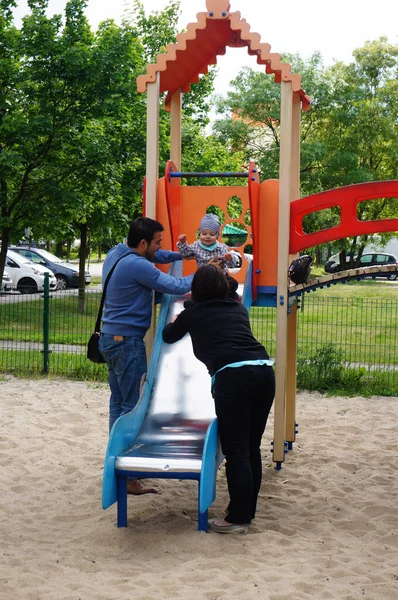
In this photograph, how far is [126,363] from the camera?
5.50 m

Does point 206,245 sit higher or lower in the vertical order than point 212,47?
lower

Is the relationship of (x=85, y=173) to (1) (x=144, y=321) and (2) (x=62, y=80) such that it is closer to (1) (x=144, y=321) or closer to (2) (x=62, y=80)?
(2) (x=62, y=80)

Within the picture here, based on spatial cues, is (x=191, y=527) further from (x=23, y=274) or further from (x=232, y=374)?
(x=23, y=274)

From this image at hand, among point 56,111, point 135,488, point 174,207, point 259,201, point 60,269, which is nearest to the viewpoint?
point 135,488

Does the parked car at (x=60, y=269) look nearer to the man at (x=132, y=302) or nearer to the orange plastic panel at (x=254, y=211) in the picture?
the orange plastic panel at (x=254, y=211)

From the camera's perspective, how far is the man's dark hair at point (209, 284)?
5094 mm

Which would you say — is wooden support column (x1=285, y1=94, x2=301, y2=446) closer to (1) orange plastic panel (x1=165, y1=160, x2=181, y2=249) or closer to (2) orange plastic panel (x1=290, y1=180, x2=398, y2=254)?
(2) orange plastic panel (x1=290, y1=180, x2=398, y2=254)

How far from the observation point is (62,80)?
1611 cm

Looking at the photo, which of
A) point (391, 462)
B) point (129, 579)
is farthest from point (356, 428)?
point (129, 579)

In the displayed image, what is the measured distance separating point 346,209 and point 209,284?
167 centimetres

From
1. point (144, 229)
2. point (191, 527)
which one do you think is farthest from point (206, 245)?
point (191, 527)

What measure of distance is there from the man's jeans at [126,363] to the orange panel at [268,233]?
1613 mm

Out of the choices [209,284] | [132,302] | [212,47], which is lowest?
[132,302]

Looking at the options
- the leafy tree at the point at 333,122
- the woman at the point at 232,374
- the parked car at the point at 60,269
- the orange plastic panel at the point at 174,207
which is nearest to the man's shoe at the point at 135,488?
the woman at the point at 232,374
